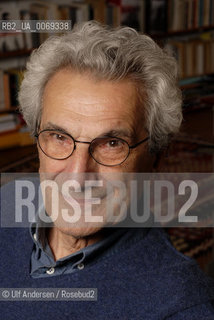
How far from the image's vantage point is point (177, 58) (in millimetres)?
2896

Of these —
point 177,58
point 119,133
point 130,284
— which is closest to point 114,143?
point 119,133

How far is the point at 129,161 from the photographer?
118cm

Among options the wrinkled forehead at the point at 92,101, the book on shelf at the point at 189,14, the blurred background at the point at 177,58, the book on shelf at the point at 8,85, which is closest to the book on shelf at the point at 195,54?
the blurred background at the point at 177,58

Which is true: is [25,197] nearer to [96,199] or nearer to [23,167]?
[96,199]

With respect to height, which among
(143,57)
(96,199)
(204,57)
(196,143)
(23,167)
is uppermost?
(143,57)

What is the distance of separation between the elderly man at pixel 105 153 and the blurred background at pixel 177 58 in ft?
1.72

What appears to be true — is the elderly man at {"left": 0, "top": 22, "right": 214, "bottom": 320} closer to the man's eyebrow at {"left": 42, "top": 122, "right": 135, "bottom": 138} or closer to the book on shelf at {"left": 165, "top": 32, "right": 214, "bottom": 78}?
the man's eyebrow at {"left": 42, "top": 122, "right": 135, "bottom": 138}

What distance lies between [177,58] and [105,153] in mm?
1940

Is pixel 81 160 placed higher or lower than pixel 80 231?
higher

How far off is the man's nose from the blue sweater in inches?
10.4

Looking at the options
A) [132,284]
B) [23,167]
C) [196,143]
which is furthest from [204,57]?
[132,284]

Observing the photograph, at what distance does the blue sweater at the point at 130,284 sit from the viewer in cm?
109

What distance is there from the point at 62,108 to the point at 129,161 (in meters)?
0.23

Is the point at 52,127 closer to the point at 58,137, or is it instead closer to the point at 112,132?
the point at 58,137
